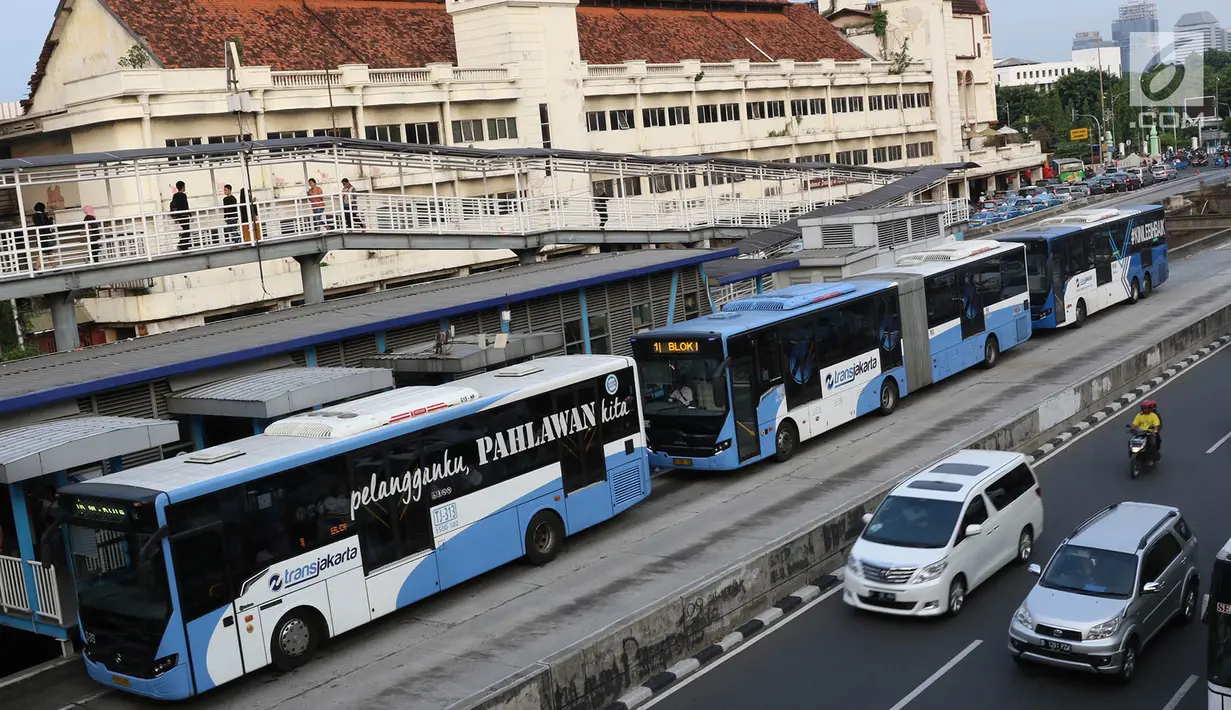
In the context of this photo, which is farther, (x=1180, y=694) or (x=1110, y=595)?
(x=1110, y=595)

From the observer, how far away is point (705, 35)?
7800 centimetres

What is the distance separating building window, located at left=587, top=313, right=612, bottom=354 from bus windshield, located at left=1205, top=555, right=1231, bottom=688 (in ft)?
58.3

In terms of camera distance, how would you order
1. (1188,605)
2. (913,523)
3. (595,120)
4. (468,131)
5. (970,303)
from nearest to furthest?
(1188,605) → (913,523) → (970,303) → (468,131) → (595,120)

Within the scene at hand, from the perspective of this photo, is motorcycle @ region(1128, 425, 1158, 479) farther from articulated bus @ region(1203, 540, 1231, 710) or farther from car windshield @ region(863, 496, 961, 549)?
articulated bus @ region(1203, 540, 1231, 710)

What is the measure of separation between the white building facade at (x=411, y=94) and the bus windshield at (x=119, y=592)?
47.4 ft

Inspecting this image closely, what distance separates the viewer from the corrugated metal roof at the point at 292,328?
60.3ft

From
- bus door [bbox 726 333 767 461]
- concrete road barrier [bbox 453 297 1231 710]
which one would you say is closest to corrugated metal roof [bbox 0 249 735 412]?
bus door [bbox 726 333 767 461]

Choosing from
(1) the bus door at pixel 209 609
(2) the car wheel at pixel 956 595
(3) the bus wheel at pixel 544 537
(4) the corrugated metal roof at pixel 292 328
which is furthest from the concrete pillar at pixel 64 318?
(2) the car wheel at pixel 956 595

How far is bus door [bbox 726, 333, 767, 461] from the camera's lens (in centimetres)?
2283

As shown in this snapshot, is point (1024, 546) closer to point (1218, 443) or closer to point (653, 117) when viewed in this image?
point (1218, 443)

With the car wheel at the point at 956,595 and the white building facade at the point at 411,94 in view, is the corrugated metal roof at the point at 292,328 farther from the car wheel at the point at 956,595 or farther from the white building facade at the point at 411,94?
the car wheel at the point at 956,595

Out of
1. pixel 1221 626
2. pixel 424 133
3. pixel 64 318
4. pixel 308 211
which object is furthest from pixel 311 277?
pixel 424 133

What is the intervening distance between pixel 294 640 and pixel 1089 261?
30119 millimetres

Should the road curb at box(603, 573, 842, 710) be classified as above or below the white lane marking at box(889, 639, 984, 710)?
above
